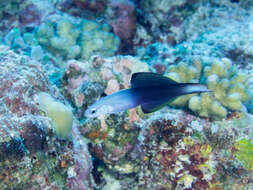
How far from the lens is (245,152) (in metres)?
2.78

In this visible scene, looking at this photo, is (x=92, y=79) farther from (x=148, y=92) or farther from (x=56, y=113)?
(x=148, y=92)

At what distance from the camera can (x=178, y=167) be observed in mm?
2730

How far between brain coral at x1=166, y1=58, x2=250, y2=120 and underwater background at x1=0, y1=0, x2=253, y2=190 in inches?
0.7

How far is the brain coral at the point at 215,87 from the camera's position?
3328mm

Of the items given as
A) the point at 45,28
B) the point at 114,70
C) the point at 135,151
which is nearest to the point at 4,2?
the point at 45,28

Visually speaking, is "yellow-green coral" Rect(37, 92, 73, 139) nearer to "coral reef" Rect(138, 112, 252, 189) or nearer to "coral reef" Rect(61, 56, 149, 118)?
"coral reef" Rect(61, 56, 149, 118)

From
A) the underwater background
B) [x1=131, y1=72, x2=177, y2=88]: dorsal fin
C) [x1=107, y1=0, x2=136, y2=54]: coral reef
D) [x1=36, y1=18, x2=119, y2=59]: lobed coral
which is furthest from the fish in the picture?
[x1=107, y1=0, x2=136, y2=54]: coral reef

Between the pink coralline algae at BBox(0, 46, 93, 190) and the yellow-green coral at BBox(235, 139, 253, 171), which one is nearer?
the pink coralline algae at BBox(0, 46, 93, 190)

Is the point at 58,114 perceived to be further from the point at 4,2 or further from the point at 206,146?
the point at 4,2

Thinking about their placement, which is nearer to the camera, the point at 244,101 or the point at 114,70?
the point at 244,101

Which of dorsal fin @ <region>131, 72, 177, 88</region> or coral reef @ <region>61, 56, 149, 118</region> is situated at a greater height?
dorsal fin @ <region>131, 72, 177, 88</region>

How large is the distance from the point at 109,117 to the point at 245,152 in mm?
2081

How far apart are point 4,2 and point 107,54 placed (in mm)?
3662

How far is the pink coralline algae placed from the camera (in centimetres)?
188
